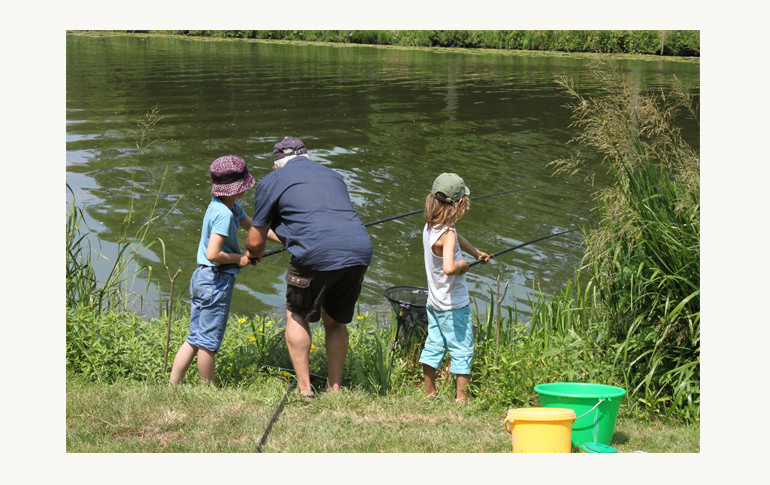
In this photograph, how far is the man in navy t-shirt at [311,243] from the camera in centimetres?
395

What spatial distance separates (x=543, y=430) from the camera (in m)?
3.36

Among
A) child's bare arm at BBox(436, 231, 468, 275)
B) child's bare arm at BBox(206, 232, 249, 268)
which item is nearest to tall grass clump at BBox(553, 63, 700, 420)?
child's bare arm at BBox(436, 231, 468, 275)

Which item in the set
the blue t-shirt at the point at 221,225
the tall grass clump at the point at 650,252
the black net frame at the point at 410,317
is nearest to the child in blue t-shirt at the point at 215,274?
the blue t-shirt at the point at 221,225

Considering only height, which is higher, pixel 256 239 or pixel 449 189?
pixel 449 189

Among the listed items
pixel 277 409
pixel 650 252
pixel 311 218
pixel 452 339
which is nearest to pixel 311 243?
pixel 311 218

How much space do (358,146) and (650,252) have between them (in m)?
10.3

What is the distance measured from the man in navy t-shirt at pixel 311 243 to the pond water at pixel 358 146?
6.22 feet

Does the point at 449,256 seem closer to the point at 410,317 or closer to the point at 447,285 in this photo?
the point at 447,285

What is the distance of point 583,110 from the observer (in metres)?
4.31

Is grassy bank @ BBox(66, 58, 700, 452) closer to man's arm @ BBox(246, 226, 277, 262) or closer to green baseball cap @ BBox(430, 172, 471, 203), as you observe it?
man's arm @ BBox(246, 226, 277, 262)

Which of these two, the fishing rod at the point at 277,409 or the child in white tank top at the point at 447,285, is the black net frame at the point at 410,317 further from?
the fishing rod at the point at 277,409

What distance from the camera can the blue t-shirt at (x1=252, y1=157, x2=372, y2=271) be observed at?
3.94 m

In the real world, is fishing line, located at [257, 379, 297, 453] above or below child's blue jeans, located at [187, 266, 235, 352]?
below

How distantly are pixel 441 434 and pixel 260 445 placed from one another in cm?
87
